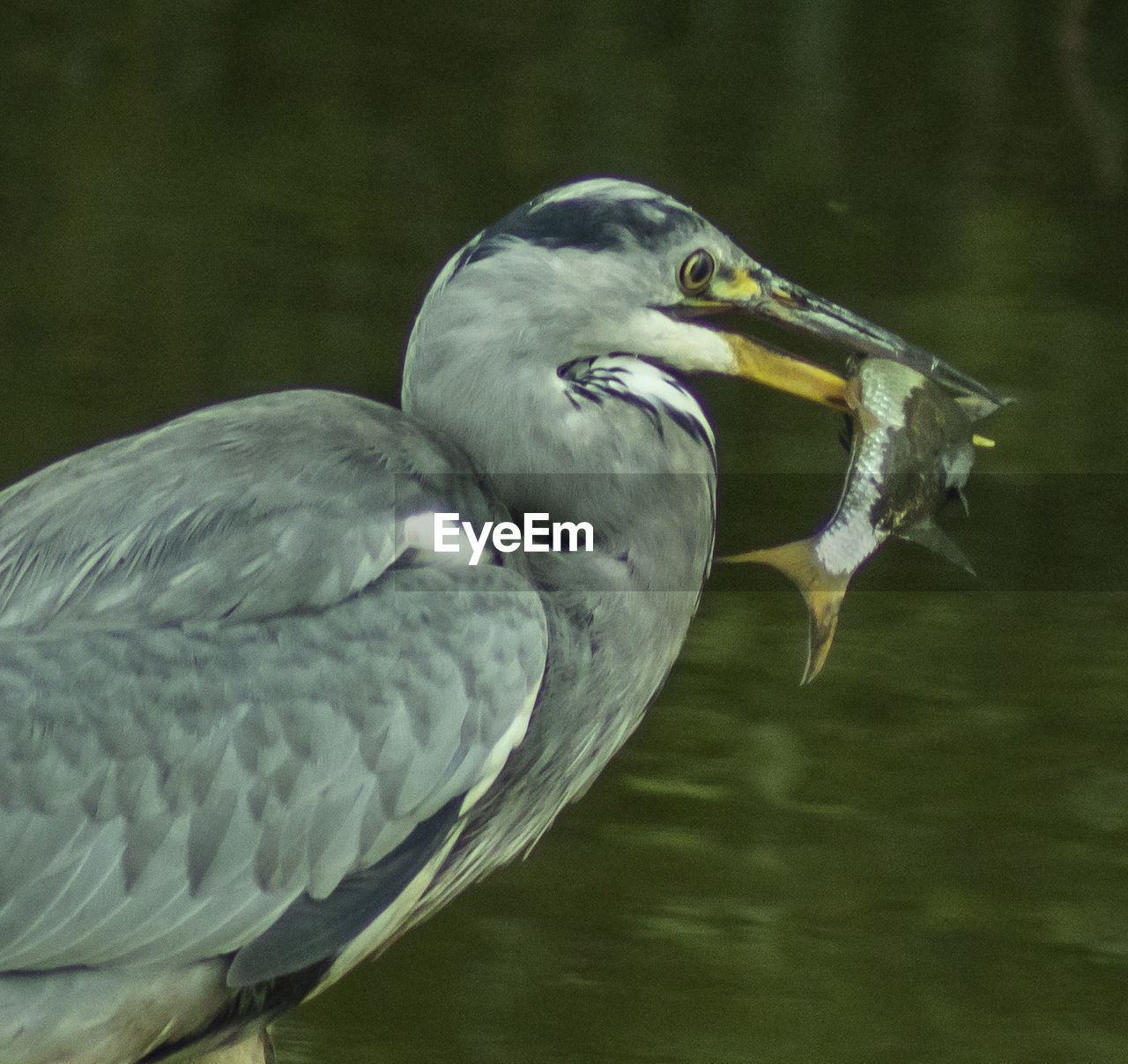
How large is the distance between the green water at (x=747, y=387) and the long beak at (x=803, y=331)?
0.95 metres

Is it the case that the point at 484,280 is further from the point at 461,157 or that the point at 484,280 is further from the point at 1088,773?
the point at 461,157

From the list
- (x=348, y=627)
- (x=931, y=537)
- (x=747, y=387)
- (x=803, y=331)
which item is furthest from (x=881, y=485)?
(x=747, y=387)

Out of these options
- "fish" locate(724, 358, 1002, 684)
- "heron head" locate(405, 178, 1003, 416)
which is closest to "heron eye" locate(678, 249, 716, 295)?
"heron head" locate(405, 178, 1003, 416)

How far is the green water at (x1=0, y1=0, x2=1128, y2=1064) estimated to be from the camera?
252 cm

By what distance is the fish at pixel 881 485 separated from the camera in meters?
1.92

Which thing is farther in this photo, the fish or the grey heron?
the fish

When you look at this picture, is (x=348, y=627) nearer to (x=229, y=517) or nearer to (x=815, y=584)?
(x=229, y=517)

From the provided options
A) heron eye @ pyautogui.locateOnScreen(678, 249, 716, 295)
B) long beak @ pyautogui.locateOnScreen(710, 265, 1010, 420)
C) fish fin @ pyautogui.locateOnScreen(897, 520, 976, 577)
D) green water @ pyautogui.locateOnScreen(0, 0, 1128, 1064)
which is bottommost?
green water @ pyautogui.locateOnScreen(0, 0, 1128, 1064)

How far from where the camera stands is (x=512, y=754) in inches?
73.0

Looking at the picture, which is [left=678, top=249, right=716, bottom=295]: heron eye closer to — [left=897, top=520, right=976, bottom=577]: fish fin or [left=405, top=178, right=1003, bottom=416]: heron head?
[left=405, top=178, right=1003, bottom=416]: heron head

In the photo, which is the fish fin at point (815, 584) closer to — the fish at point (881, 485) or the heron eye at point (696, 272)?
the fish at point (881, 485)

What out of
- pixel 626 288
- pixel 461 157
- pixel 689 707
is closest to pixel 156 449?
pixel 626 288

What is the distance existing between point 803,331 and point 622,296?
0.74 feet

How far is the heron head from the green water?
0.96m
